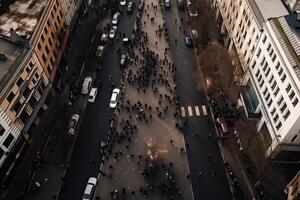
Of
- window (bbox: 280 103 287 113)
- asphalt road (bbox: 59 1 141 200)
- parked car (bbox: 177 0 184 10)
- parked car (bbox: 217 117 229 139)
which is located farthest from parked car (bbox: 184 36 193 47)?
window (bbox: 280 103 287 113)

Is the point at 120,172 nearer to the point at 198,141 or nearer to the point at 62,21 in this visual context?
the point at 198,141

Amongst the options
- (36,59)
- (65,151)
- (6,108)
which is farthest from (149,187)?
(36,59)

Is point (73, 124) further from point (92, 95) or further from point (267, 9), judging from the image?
point (267, 9)

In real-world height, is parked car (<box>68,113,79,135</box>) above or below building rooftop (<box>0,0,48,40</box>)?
below

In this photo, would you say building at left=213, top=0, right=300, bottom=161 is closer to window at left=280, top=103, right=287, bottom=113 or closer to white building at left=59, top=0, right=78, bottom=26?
window at left=280, top=103, right=287, bottom=113

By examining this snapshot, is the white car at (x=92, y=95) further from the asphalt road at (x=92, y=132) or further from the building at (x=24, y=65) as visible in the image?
the building at (x=24, y=65)
